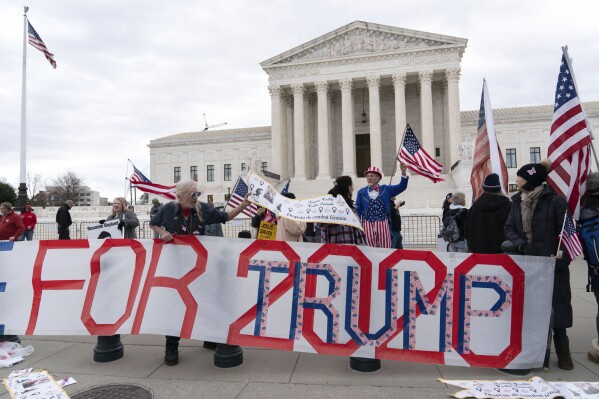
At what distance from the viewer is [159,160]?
5784 centimetres

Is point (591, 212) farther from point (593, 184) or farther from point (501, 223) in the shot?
point (501, 223)

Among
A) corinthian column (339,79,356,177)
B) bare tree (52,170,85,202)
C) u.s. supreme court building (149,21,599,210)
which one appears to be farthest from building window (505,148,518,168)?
bare tree (52,170,85,202)

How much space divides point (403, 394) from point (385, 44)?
42.1 metres

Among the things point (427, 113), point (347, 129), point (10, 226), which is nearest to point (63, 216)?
point (10, 226)

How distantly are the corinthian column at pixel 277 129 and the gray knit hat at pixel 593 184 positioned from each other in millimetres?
39499

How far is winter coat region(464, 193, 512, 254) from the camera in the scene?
5113 mm

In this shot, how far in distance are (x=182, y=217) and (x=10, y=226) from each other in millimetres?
6053

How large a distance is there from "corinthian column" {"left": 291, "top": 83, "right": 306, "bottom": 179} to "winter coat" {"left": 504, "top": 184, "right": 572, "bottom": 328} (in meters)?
37.5

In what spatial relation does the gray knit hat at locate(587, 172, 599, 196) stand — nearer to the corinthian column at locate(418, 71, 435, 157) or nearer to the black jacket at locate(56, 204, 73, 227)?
the black jacket at locate(56, 204, 73, 227)

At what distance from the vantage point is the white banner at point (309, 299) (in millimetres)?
4453

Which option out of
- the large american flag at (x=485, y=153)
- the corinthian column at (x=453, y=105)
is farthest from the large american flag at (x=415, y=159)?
the corinthian column at (x=453, y=105)

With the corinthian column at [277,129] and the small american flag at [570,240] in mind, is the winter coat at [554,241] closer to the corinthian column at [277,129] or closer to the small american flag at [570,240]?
the small american flag at [570,240]

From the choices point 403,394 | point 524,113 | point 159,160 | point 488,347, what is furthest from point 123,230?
point 159,160

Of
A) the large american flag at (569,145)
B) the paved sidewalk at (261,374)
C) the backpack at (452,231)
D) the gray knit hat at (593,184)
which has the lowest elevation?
the paved sidewalk at (261,374)
